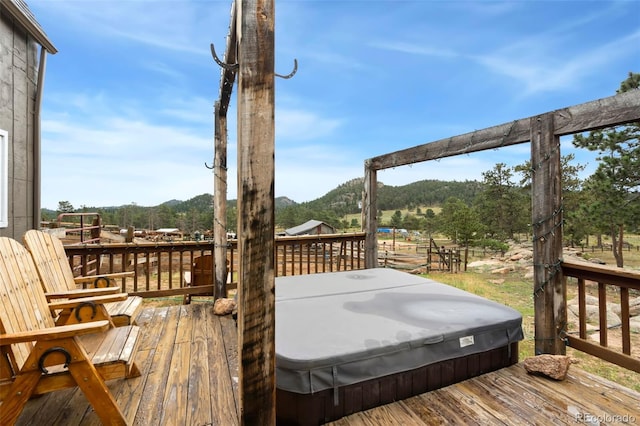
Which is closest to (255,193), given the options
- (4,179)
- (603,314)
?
(603,314)

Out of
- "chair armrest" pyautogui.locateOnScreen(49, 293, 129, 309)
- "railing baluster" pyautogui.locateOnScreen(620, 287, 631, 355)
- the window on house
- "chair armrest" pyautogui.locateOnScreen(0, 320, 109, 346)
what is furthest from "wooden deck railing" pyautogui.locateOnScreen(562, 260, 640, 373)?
the window on house

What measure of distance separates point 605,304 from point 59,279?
4.19 m

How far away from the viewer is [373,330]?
2.00 metres

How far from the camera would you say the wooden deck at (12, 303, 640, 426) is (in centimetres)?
164

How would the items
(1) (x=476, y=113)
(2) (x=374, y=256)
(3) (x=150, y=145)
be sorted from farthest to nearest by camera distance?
1. (1) (x=476, y=113)
2. (3) (x=150, y=145)
3. (2) (x=374, y=256)

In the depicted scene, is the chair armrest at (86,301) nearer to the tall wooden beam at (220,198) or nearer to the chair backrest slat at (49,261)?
the chair backrest slat at (49,261)

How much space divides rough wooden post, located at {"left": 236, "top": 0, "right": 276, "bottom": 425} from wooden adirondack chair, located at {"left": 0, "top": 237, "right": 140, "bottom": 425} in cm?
77

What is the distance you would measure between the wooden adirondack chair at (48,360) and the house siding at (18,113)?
253 cm

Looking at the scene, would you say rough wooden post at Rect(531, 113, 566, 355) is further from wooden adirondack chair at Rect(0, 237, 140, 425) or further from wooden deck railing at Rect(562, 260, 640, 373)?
wooden adirondack chair at Rect(0, 237, 140, 425)

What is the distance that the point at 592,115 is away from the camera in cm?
208

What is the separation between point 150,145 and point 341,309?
11.4m

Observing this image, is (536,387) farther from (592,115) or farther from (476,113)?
(476,113)

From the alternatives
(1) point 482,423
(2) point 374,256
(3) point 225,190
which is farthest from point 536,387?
(3) point 225,190

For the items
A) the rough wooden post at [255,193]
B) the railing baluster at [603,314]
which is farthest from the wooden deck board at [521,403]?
the rough wooden post at [255,193]
